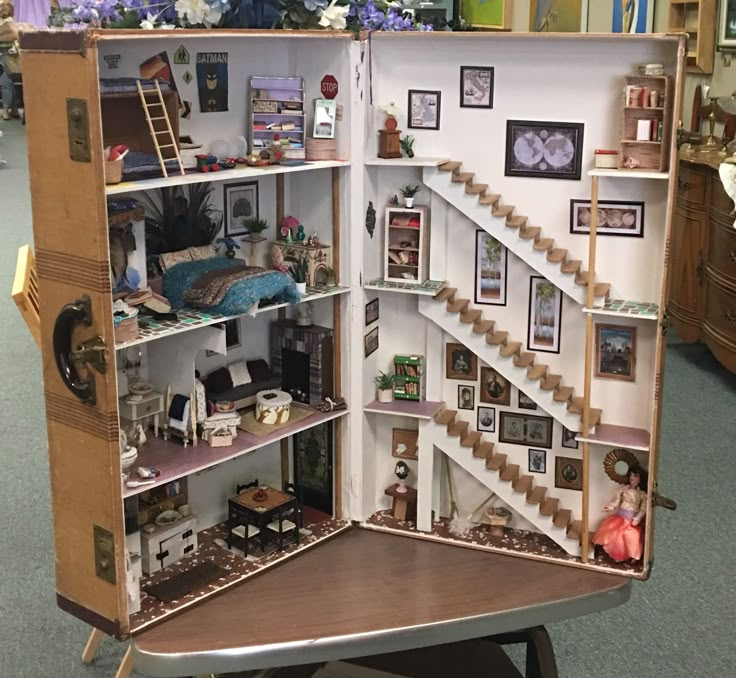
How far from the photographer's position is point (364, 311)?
2.88 m

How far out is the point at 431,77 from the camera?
2.74 m

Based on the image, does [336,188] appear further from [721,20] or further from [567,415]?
[721,20]

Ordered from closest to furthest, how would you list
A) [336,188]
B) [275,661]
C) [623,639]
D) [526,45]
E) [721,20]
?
[275,661], [526,45], [336,188], [623,639], [721,20]

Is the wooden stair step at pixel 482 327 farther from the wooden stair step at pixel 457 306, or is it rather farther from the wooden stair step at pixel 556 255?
the wooden stair step at pixel 556 255

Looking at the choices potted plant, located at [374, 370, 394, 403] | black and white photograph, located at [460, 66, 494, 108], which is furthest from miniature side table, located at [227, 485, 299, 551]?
black and white photograph, located at [460, 66, 494, 108]

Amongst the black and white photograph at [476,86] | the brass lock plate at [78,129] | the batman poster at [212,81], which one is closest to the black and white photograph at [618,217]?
the black and white photograph at [476,86]

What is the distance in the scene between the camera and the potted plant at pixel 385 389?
2.96 metres

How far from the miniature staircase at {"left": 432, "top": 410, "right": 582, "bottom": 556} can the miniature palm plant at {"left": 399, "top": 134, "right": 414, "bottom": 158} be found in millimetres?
715

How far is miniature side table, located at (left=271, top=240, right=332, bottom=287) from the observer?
2.83 metres

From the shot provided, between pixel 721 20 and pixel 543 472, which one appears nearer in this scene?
pixel 543 472

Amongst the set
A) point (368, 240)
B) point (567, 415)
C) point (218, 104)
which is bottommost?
point (567, 415)

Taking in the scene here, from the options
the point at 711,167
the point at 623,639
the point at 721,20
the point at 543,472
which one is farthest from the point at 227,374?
the point at 721,20

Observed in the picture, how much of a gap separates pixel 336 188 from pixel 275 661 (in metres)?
1.22

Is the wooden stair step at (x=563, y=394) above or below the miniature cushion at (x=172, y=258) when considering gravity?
below
